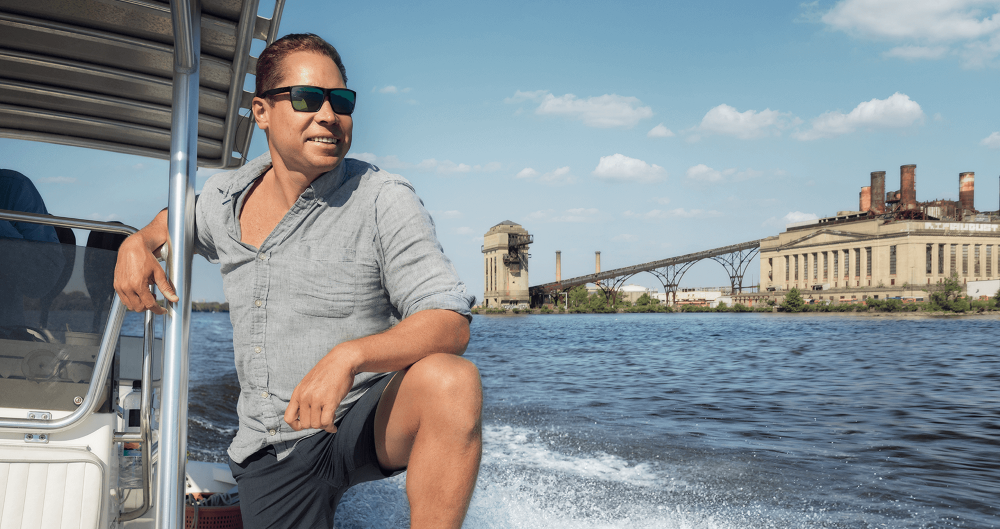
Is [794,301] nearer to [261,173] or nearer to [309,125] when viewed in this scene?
[261,173]

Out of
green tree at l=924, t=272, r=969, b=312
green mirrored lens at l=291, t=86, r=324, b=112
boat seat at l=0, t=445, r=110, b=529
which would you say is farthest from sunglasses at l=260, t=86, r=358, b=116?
green tree at l=924, t=272, r=969, b=312

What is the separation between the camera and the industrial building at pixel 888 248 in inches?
2411

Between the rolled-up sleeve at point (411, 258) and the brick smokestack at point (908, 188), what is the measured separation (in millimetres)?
76410

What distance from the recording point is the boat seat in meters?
1.30

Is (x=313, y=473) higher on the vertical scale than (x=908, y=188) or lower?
lower

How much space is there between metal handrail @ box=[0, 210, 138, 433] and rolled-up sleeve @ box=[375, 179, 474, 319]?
78 centimetres

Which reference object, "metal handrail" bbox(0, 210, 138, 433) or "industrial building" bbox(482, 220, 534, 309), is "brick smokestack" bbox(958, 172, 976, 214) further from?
"metal handrail" bbox(0, 210, 138, 433)

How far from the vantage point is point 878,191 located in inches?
2692

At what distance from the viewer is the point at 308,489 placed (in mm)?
1347

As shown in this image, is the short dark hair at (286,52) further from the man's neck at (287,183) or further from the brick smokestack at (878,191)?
the brick smokestack at (878,191)

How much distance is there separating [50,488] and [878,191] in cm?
7872

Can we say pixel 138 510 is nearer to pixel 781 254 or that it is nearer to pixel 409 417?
pixel 409 417

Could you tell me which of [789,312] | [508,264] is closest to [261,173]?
[789,312]

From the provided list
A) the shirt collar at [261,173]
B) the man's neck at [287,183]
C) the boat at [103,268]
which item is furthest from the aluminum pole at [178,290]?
the man's neck at [287,183]
